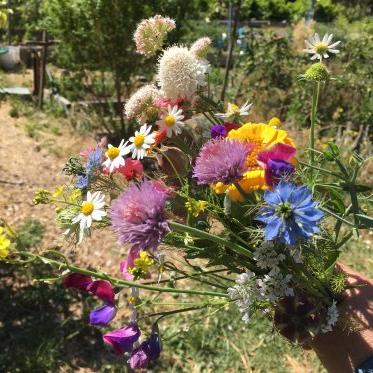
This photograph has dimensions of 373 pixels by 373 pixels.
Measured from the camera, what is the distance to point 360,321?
1004mm

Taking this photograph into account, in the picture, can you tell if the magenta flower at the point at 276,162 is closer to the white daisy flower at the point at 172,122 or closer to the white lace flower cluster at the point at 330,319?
the white daisy flower at the point at 172,122

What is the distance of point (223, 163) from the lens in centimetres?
76

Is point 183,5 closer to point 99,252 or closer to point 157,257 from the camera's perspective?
point 99,252

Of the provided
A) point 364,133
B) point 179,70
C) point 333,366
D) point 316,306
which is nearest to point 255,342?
point 333,366

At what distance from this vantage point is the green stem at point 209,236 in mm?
755

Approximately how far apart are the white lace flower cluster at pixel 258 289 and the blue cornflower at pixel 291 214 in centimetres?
15

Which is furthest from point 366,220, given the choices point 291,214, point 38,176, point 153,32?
point 38,176

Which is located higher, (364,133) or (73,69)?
(73,69)

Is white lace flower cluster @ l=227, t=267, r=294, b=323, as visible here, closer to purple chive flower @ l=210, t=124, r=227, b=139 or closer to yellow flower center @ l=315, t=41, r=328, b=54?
purple chive flower @ l=210, t=124, r=227, b=139

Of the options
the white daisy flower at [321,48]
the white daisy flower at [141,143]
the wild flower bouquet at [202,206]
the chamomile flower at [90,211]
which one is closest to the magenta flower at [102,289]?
the wild flower bouquet at [202,206]

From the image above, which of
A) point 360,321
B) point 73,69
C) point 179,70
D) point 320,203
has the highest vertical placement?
point 179,70

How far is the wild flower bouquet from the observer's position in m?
0.77

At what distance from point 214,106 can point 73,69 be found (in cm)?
462

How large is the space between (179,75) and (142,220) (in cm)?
32
